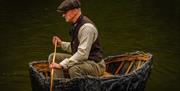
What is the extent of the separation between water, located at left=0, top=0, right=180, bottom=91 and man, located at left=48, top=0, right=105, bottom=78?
2.73 m

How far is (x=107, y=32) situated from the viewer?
1834cm

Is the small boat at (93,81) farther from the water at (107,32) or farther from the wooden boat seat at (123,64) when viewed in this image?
the water at (107,32)

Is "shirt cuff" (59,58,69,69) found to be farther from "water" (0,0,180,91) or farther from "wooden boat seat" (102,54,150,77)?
"water" (0,0,180,91)

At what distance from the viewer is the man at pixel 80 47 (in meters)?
8.88

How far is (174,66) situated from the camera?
44.4 feet

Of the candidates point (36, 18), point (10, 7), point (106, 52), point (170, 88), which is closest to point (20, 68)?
point (106, 52)

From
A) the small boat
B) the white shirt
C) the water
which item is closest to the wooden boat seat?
the small boat

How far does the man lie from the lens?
8.88 m

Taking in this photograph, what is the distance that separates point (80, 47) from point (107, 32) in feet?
31.1

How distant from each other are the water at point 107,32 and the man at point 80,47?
2.73 metres

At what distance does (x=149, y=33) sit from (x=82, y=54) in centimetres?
938

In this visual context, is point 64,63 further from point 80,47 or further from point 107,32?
point 107,32

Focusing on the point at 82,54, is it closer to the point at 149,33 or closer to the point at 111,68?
the point at 111,68

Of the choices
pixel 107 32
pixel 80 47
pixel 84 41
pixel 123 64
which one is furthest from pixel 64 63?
pixel 107 32
